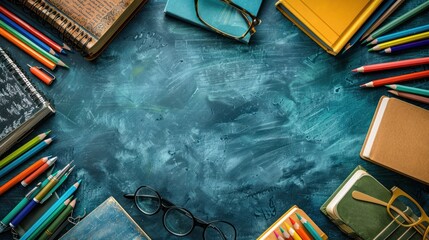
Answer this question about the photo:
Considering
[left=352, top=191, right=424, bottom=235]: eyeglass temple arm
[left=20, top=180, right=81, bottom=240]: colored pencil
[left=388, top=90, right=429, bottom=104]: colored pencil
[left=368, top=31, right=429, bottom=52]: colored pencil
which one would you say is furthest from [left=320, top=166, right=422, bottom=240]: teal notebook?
[left=20, top=180, right=81, bottom=240]: colored pencil

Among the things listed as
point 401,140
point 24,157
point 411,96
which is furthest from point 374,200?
point 24,157

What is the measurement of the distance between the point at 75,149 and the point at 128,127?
0.57 ft

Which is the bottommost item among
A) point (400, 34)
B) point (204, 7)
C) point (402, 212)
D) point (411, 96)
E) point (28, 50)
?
point (28, 50)

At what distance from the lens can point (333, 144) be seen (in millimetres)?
1395

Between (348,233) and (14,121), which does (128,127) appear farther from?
(348,233)

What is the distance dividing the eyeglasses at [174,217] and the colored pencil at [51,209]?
0.16 m

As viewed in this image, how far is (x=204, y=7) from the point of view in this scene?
1.40 meters

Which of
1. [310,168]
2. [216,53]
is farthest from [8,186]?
[310,168]

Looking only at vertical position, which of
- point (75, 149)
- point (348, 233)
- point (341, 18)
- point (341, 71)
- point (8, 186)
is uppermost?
point (341, 18)

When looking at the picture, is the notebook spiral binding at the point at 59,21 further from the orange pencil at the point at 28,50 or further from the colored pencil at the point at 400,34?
the colored pencil at the point at 400,34

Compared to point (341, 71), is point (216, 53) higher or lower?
lower

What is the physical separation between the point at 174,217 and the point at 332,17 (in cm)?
77

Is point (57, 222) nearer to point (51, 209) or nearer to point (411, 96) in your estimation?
point (51, 209)

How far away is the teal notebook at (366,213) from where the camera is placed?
130 centimetres
